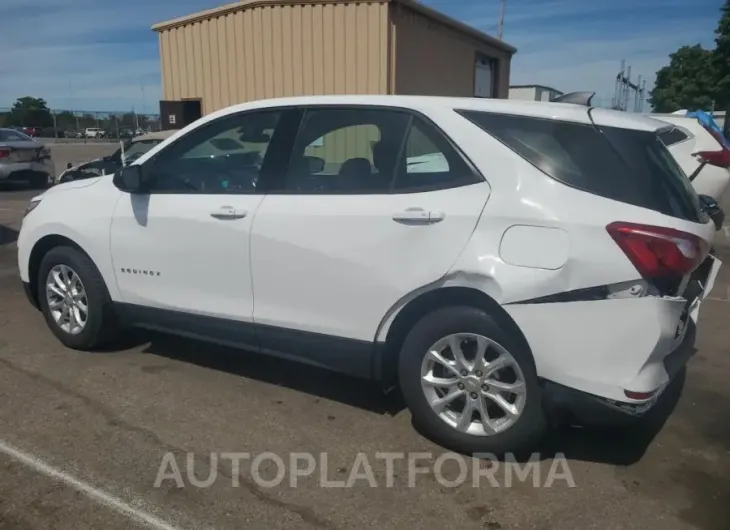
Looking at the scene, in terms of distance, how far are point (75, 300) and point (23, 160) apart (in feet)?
40.1

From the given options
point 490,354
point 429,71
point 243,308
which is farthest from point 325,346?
point 429,71

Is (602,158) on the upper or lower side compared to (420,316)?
upper

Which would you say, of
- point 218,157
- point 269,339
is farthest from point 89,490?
point 218,157

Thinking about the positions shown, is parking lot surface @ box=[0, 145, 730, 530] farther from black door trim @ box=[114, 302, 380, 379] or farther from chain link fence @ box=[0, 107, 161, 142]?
chain link fence @ box=[0, 107, 161, 142]

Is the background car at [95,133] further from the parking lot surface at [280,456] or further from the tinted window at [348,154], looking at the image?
the tinted window at [348,154]

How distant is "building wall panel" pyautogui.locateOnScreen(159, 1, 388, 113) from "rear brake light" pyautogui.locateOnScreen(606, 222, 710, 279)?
9.43 metres

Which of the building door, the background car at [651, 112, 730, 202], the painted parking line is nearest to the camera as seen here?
the painted parking line

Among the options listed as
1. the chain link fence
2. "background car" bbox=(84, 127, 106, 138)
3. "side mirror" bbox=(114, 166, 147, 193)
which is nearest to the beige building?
"side mirror" bbox=(114, 166, 147, 193)

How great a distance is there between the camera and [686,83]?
5812cm

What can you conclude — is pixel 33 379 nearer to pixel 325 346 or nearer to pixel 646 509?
pixel 325 346

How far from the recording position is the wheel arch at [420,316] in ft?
10.3

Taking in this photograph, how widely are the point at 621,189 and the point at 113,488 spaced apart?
8.51 ft

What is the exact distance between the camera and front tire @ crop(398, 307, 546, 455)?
3.14 metres

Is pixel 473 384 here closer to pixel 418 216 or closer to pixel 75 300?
pixel 418 216
